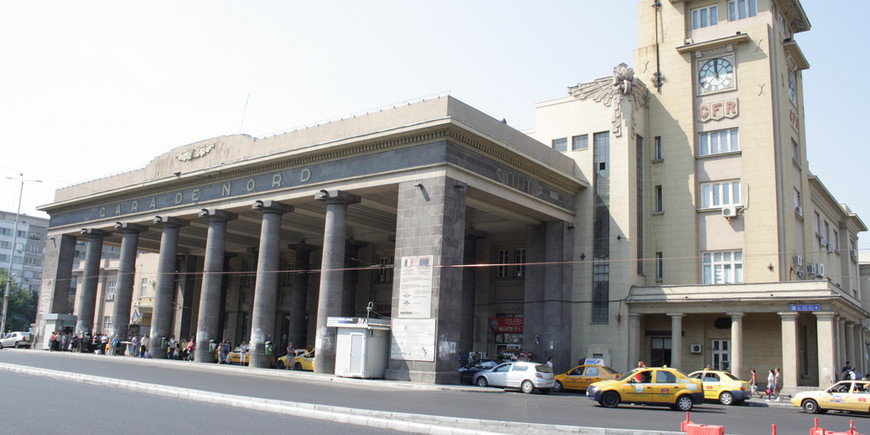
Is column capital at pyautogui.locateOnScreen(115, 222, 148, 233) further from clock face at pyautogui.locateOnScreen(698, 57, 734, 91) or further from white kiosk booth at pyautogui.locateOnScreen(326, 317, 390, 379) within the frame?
clock face at pyautogui.locateOnScreen(698, 57, 734, 91)

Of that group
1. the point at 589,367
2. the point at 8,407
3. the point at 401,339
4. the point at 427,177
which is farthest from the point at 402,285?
the point at 8,407

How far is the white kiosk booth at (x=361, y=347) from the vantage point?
28031mm

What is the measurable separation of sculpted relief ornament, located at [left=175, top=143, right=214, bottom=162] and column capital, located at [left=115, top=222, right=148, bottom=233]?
6230mm

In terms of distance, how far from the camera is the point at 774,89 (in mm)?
35031

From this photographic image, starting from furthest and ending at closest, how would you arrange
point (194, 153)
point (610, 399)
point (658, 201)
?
point (194, 153)
point (658, 201)
point (610, 399)

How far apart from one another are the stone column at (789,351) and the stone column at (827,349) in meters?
0.37

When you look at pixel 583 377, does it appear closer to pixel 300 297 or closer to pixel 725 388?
pixel 725 388

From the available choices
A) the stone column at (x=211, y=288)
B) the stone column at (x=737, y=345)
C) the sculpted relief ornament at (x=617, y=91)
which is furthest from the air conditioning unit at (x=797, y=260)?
the stone column at (x=211, y=288)

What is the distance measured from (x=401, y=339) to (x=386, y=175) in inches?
302

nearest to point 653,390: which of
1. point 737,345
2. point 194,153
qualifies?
point 737,345

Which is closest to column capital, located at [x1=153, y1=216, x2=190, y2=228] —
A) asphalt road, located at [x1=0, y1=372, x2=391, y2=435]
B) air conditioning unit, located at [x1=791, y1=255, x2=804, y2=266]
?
asphalt road, located at [x1=0, y1=372, x2=391, y2=435]

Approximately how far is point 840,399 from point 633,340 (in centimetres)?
1244

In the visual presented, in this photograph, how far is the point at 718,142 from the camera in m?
36.1

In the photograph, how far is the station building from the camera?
29.7m
